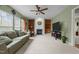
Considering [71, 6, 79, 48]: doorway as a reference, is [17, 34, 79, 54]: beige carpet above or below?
below

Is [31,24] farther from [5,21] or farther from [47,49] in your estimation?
[47,49]

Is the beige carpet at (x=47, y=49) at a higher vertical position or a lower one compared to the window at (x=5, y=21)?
lower

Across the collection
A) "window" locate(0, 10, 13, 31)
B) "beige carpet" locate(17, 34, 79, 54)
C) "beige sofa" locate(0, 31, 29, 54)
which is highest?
"window" locate(0, 10, 13, 31)

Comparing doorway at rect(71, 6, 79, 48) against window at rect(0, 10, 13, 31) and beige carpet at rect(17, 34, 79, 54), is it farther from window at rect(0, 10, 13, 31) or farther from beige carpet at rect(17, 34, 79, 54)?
window at rect(0, 10, 13, 31)

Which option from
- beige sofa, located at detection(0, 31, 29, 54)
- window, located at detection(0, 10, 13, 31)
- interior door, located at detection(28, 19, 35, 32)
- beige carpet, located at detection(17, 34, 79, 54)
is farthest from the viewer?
interior door, located at detection(28, 19, 35, 32)

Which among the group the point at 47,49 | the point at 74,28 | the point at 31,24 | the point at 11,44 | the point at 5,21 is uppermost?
the point at 31,24

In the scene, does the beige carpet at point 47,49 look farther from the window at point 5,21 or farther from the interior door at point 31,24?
the interior door at point 31,24

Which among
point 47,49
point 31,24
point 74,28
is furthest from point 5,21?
point 31,24

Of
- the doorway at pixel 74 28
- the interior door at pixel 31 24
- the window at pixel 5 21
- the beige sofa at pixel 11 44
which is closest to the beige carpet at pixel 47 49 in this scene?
the beige sofa at pixel 11 44

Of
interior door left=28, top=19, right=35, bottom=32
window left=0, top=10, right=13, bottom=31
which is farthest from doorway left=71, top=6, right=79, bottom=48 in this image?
interior door left=28, top=19, right=35, bottom=32

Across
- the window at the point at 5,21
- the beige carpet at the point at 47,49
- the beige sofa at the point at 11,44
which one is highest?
the window at the point at 5,21
